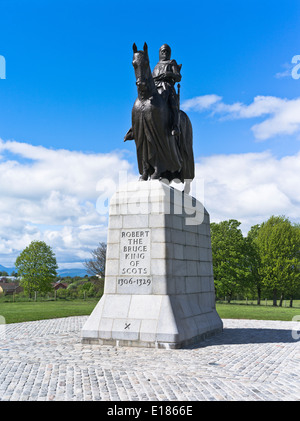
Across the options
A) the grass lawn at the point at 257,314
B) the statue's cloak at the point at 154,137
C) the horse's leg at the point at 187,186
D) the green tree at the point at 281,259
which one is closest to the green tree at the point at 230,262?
the green tree at the point at 281,259

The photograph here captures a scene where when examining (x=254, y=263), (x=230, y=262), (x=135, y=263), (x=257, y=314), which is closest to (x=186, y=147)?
(x=135, y=263)

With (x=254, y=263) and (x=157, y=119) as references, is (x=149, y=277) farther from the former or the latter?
(x=254, y=263)

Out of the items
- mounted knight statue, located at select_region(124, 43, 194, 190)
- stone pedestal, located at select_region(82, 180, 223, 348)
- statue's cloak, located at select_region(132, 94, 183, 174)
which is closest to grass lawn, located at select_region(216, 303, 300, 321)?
stone pedestal, located at select_region(82, 180, 223, 348)

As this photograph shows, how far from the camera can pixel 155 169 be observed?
433 inches

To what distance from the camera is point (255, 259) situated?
41719mm

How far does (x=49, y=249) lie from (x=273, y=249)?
23.9 meters

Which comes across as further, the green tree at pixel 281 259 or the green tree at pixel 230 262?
the green tree at pixel 281 259

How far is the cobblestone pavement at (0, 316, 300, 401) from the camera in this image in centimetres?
543

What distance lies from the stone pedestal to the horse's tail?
1.91m

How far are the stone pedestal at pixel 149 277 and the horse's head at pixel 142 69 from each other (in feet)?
8.21

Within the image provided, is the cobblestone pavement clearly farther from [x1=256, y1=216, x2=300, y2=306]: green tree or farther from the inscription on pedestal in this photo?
[x1=256, y1=216, x2=300, y2=306]: green tree

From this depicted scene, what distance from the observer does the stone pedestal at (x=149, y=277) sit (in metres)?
9.23

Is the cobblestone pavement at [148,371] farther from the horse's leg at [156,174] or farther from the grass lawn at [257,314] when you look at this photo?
the grass lawn at [257,314]
